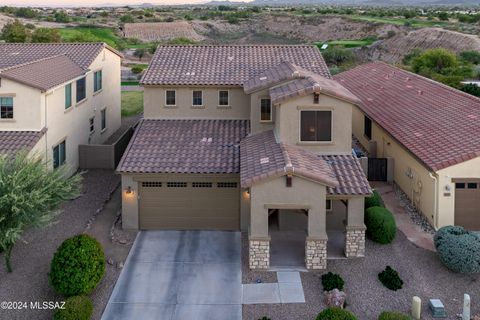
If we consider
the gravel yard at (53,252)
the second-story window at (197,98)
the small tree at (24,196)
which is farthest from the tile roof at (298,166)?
the small tree at (24,196)

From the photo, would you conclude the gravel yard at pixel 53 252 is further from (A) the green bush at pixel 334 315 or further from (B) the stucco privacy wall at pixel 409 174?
(B) the stucco privacy wall at pixel 409 174

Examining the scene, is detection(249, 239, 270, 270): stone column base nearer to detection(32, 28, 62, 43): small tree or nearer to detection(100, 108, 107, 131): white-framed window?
detection(100, 108, 107, 131): white-framed window

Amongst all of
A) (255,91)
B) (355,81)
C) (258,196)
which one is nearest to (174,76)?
(255,91)

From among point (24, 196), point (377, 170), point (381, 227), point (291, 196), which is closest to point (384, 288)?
point (381, 227)

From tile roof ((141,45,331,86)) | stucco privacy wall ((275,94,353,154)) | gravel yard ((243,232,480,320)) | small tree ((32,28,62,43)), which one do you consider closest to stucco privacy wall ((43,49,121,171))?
tile roof ((141,45,331,86))

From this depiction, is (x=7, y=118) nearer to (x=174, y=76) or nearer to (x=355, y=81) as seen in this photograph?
(x=174, y=76)

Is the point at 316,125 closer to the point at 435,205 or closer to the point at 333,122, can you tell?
the point at 333,122
